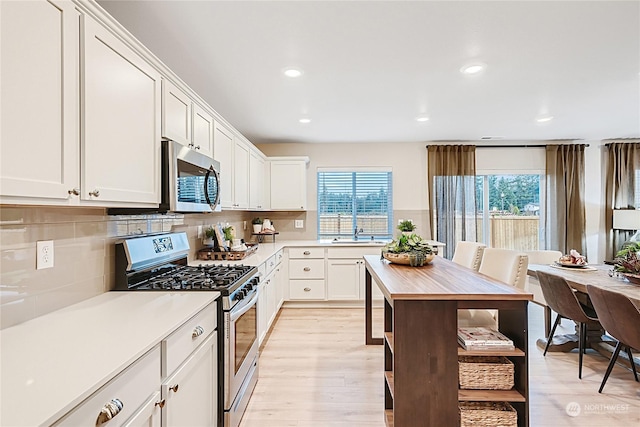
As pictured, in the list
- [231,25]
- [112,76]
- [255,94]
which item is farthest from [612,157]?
[112,76]

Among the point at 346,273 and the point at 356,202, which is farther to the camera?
the point at 356,202

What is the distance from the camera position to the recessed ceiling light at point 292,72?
2.61m

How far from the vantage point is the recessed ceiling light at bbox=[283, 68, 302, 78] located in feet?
8.57

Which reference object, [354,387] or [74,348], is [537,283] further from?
[74,348]

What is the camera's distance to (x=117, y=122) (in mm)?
1506

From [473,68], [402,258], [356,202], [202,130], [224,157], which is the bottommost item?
[402,258]

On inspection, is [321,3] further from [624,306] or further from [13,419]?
[624,306]

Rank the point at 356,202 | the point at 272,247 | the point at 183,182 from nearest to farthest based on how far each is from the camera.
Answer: the point at 183,182
the point at 272,247
the point at 356,202

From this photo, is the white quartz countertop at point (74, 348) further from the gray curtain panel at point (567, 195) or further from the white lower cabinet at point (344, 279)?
the gray curtain panel at point (567, 195)

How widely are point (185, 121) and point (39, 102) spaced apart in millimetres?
1182

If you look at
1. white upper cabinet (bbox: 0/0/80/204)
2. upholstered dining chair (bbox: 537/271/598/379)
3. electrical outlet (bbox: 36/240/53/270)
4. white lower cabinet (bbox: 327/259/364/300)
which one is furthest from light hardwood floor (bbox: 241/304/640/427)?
white upper cabinet (bbox: 0/0/80/204)

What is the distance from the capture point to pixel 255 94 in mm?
3172

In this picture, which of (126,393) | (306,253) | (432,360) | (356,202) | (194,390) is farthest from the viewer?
(356,202)

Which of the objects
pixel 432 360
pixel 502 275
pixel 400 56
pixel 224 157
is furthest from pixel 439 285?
pixel 224 157
